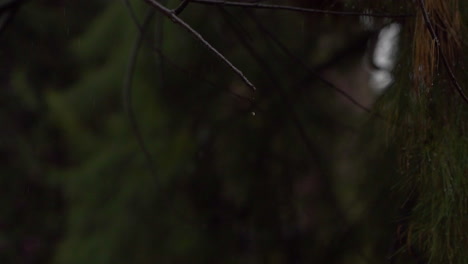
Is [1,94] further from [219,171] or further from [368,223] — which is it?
[368,223]

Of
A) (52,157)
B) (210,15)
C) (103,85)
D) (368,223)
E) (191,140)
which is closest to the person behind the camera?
(368,223)

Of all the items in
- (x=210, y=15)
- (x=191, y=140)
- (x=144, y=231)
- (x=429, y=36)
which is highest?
(x=210, y=15)

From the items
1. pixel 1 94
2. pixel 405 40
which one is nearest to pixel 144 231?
pixel 405 40

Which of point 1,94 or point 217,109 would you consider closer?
point 217,109

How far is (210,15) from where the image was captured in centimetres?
365

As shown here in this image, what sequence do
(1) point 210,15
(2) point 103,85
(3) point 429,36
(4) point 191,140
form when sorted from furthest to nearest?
(2) point 103,85, (4) point 191,140, (1) point 210,15, (3) point 429,36

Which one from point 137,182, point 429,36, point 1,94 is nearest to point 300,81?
point 137,182

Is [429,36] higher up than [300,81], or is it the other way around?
[300,81]

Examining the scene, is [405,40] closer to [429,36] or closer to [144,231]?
[429,36]

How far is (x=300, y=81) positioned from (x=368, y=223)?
1056 mm

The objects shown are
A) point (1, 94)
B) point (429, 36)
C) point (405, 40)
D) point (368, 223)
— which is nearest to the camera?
point (429, 36)

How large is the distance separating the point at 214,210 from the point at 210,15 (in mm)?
996

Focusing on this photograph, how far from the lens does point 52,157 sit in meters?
7.11

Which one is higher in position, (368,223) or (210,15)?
(210,15)
